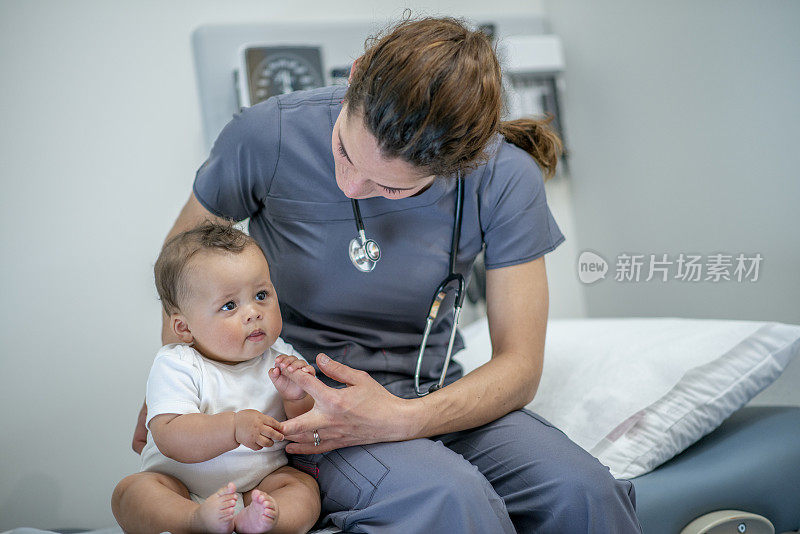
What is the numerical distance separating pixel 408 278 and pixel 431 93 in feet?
1.32

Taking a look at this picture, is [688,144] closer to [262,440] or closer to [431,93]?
[431,93]

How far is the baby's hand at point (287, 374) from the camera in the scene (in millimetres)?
1026

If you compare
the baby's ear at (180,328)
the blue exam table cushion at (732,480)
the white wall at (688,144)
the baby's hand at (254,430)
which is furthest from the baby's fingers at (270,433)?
the white wall at (688,144)

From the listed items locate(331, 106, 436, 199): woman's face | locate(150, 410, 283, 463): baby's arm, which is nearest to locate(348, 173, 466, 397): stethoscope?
locate(331, 106, 436, 199): woman's face

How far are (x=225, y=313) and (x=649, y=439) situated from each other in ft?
2.80

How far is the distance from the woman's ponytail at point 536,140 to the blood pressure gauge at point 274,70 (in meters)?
0.88

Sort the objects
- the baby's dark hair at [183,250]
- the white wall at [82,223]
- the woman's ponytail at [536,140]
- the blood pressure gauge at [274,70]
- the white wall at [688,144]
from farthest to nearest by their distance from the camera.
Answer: the blood pressure gauge at [274,70]
the white wall at [82,223]
the white wall at [688,144]
the woman's ponytail at [536,140]
the baby's dark hair at [183,250]

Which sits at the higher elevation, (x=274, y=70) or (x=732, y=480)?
(x=274, y=70)

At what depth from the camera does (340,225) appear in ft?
3.95

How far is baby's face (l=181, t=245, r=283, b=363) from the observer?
1.06 m

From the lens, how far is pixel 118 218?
193 centimetres

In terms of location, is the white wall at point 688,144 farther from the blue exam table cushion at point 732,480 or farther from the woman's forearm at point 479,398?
the woman's forearm at point 479,398

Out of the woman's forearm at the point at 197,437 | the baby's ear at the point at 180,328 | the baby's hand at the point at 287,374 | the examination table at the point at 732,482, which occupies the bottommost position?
the examination table at the point at 732,482

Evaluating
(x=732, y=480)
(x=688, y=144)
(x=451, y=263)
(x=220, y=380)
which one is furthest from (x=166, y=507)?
(x=688, y=144)
